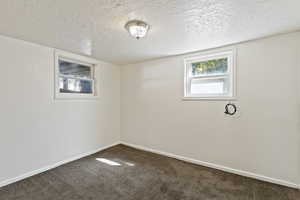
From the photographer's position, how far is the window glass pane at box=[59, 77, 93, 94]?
2.85 meters

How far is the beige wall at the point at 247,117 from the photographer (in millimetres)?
2041

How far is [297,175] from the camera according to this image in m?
2.01

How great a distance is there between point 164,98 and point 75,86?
1958 millimetres

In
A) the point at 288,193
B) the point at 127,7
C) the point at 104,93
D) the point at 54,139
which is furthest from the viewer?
the point at 104,93

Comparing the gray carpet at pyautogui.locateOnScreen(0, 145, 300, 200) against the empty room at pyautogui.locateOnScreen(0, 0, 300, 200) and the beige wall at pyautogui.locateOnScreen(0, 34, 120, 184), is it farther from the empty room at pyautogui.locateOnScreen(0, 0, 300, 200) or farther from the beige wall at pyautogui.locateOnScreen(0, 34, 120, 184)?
the beige wall at pyautogui.locateOnScreen(0, 34, 120, 184)

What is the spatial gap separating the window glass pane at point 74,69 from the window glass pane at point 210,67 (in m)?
2.40

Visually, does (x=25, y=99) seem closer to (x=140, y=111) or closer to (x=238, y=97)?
(x=140, y=111)

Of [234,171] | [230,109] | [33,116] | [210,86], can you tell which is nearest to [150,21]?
[210,86]

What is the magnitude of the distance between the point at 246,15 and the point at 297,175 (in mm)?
2270

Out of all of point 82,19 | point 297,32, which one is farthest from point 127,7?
point 297,32

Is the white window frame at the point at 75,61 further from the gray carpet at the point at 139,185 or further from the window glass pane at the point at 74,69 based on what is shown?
the gray carpet at the point at 139,185

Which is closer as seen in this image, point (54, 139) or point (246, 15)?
point (246, 15)

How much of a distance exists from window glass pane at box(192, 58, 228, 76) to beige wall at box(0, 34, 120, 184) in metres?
2.45

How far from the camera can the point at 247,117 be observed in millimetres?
2328
